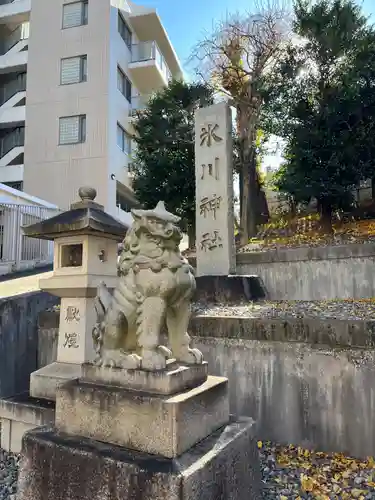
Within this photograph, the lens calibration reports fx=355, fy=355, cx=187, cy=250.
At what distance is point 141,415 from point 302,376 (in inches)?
84.5

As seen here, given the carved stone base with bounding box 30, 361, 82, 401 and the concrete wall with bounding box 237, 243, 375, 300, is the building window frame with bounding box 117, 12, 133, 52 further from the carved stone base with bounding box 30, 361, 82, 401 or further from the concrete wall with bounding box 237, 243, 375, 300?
the carved stone base with bounding box 30, 361, 82, 401

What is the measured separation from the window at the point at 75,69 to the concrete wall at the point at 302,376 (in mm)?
15409

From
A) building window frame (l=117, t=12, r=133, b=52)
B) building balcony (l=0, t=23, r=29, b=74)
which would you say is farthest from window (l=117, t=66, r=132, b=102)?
building balcony (l=0, t=23, r=29, b=74)

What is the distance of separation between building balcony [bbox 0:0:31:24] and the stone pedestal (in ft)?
66.4

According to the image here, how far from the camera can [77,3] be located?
1628 cm

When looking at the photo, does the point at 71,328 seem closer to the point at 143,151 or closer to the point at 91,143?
the point at 143,151

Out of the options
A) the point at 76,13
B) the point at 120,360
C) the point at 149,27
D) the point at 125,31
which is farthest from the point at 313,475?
the point at 149,27

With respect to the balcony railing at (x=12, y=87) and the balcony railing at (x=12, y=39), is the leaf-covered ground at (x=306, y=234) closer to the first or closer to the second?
the balcony railing at (x=12, y=87)

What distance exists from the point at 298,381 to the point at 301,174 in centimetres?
794

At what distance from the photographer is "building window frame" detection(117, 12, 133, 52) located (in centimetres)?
1709

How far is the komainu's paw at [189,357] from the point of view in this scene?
2.73m

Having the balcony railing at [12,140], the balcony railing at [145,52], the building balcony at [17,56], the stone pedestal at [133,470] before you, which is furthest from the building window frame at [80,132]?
the stone pedestal at [133,470]

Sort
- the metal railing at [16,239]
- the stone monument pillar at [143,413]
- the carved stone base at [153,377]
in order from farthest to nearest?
the metal railing at [16,239] → the carved stone base at [153,377] → the stone monument pillar at [143,413]

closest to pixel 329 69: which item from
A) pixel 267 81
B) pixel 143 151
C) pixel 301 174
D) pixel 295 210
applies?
pixel 267 81
